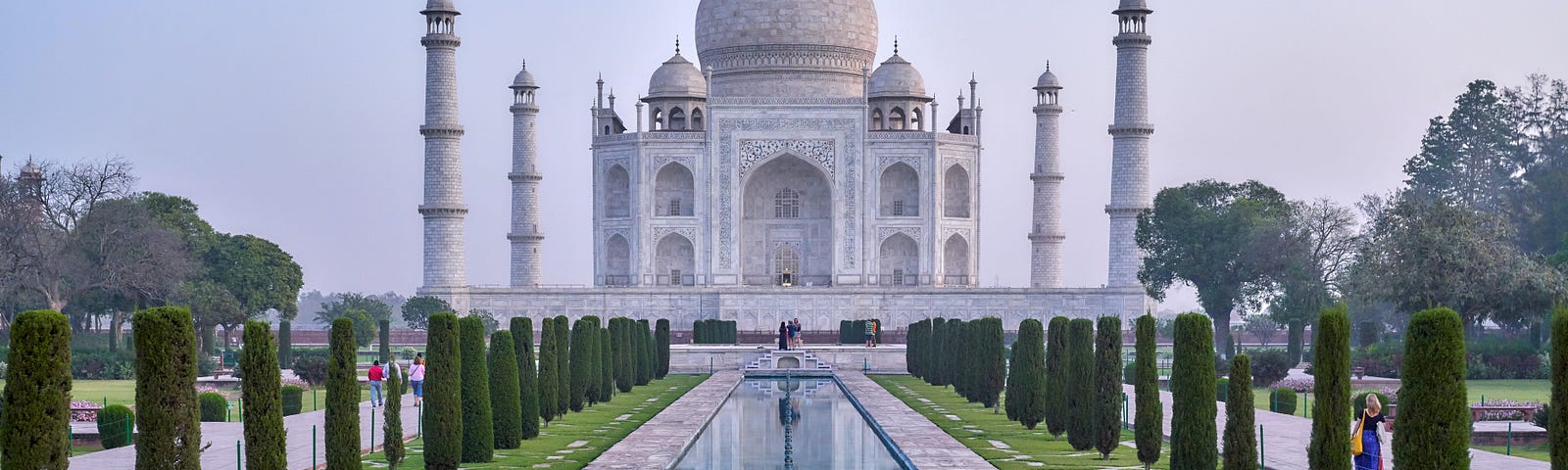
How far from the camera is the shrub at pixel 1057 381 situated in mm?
17922

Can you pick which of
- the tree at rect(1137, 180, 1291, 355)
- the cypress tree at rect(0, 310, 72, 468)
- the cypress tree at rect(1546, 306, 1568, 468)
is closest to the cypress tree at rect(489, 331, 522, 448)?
the cypress tree at rect(0, 310, 72, 468)

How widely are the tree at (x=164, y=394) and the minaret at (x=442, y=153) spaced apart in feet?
107

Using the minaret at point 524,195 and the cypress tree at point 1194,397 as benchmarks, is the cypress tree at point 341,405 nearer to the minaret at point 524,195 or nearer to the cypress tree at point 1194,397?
the cypress tree at point 1194,397

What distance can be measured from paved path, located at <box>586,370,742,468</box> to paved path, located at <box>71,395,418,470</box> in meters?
2.12

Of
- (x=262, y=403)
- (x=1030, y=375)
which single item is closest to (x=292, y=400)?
(x=1030, y=375)

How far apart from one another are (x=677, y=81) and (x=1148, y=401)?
3538cm

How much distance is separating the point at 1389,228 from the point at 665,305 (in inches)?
703

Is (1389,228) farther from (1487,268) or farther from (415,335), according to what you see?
(415,335)

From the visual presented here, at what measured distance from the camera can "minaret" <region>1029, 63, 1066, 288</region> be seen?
47.9 meters

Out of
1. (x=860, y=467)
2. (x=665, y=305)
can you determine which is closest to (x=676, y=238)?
(x=665, y=305)

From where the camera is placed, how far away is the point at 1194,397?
13.4 metres

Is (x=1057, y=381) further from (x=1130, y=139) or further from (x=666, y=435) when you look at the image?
(x=1130, y=139)

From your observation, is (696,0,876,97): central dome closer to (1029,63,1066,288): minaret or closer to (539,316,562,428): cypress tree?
(1029,63,1066,288): minaret

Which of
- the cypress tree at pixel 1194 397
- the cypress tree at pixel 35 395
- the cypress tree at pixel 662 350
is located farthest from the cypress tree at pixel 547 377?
the cypress tree at pixel 662 350
